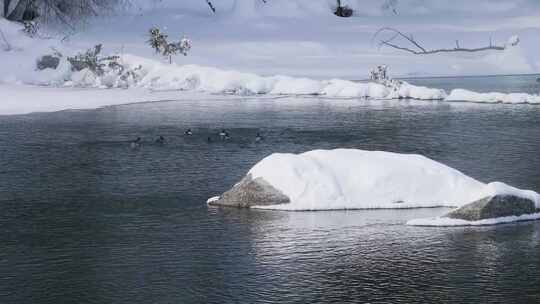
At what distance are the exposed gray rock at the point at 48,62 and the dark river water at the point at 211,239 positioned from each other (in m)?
59.5

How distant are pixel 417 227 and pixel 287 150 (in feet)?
78.2

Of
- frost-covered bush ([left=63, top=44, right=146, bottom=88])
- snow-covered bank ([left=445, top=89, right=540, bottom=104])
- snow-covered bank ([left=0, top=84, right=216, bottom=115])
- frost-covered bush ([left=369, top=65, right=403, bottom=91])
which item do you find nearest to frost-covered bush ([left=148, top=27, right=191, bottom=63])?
frost-covered bush ([left=63, top=44, right=146, bottom=88])

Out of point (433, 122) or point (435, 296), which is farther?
point (433, 122)

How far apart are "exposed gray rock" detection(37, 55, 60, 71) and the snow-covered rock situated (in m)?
84.8

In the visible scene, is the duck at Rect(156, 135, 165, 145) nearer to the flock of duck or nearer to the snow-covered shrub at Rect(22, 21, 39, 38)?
the flock of duck

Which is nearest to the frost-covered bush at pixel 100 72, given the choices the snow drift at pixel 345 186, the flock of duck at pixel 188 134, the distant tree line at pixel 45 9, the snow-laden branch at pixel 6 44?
the distant tree line at pixel 45 9

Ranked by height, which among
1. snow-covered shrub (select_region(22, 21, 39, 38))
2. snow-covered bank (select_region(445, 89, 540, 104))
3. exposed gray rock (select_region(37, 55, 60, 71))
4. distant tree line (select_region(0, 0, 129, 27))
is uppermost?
distant tree line (select_region(0, 0, 129, 27))

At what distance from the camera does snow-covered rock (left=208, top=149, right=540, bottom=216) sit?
2995 centimetres

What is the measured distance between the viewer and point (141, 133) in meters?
58.2

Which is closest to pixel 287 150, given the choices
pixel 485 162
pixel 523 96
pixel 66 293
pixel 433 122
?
pixel 485 162

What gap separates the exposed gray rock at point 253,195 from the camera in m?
30.0

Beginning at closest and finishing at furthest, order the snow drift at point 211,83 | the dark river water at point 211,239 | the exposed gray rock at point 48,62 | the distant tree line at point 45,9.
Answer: the dark river water at point 211,239
the snow drift at point 211,83
the exposed gray rock at point 48,62
the distant tree line at point 45,9

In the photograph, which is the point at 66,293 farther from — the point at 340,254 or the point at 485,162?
the point at 485,162

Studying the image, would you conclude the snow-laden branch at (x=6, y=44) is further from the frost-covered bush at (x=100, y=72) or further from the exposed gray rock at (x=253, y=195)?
the exposed gray rock at (x=253, y=195)
